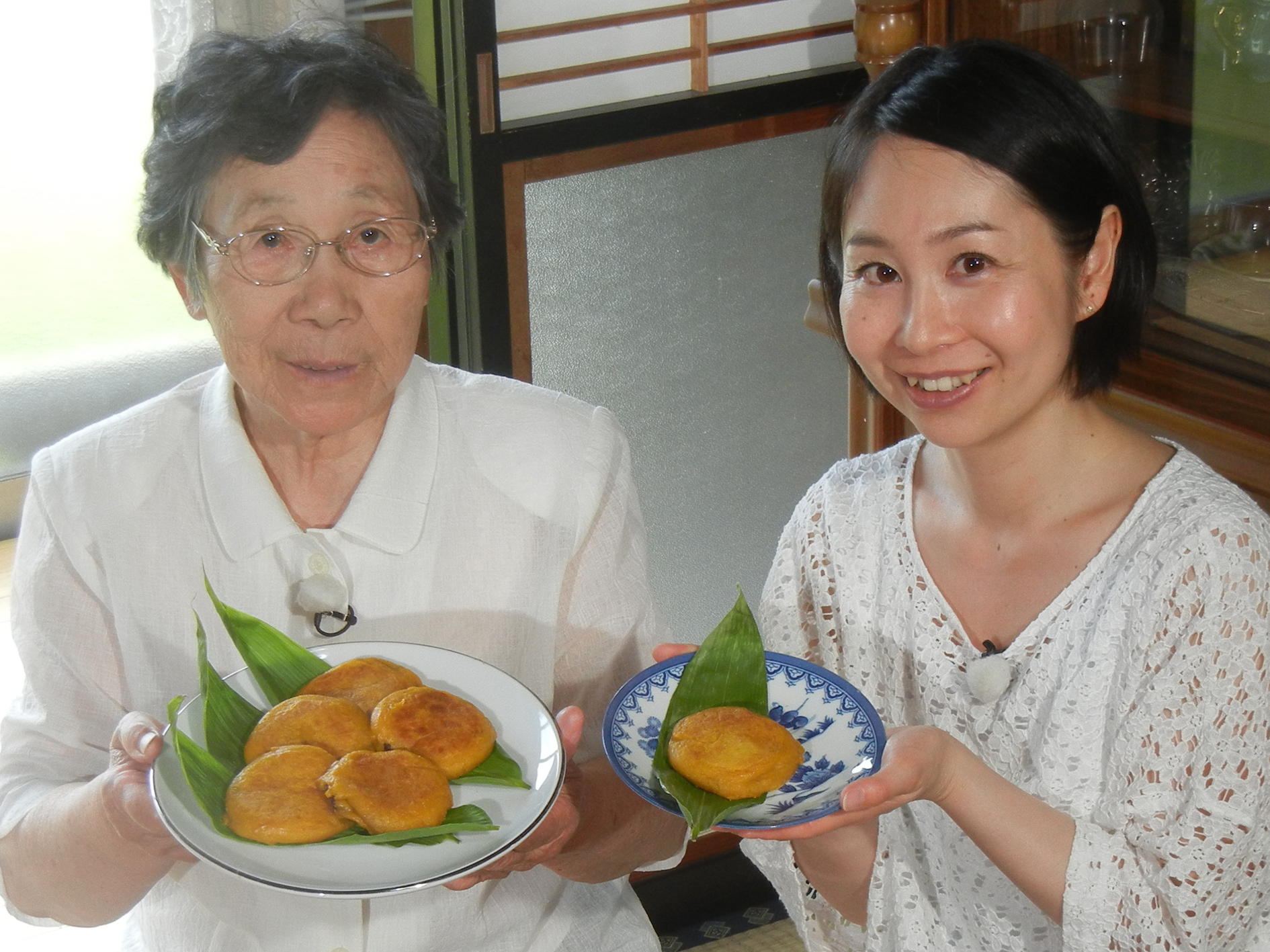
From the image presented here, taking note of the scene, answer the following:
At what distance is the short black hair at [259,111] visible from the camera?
143cm

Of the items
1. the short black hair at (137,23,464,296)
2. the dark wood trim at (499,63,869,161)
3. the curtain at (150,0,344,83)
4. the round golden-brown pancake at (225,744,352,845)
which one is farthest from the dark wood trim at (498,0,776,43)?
the round golden-brown pancake at (225,744,352,845)

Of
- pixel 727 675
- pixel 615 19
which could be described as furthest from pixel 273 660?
pixel 615 19

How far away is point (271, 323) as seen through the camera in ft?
4.79

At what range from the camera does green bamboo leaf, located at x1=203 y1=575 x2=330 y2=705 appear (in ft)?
4.48

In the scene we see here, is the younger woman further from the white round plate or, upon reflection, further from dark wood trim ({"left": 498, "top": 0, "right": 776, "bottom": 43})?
dark wood trim ({"left": 498, "top": 0, "right": 776, "bottom": 43})

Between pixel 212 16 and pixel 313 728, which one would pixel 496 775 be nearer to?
pixel 313 728

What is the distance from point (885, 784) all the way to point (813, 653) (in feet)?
1.73

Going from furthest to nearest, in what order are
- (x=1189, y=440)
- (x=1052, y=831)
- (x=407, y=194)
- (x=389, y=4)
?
(x=389, y=4) → (x=1189, y=440) → (x=407, y=194) → (x=1052, y=831)

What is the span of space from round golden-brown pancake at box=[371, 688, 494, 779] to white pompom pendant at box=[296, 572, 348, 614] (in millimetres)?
231

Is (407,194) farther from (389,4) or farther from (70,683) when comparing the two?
(389,4)

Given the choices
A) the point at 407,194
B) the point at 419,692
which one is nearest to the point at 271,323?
the point at 407,194

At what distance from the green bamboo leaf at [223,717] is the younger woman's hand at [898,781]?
0.46m

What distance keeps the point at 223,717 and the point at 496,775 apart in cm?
26

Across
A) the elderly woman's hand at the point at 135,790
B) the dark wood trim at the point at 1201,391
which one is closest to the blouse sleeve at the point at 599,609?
the elderly woman's hand at the point at 135,790
